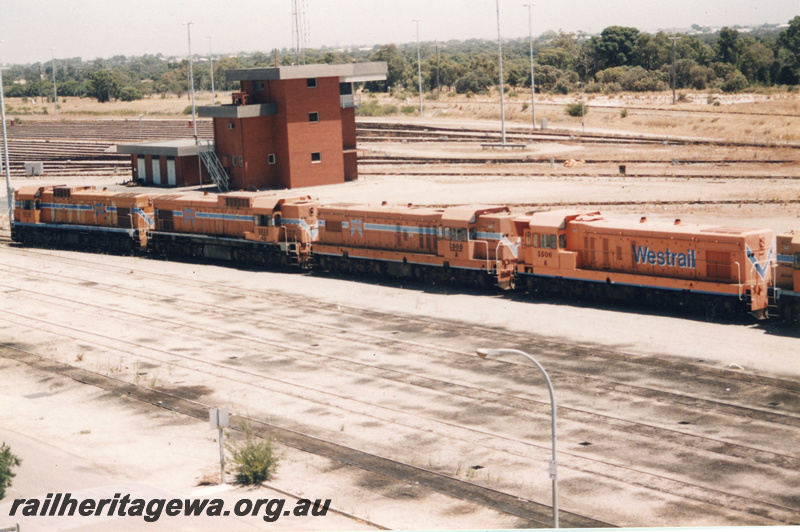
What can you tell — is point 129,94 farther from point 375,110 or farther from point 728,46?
point 728,46

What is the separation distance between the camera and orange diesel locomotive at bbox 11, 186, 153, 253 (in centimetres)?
5906

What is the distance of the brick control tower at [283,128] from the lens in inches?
2913

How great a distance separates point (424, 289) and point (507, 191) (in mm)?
27210

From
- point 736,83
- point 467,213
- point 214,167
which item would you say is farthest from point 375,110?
point 467,213

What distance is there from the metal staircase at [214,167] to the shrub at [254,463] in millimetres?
54958

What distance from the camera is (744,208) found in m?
57.6

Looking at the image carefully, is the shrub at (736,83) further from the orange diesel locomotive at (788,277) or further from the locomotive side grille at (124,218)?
the orange diesel locomotive at (788,277)

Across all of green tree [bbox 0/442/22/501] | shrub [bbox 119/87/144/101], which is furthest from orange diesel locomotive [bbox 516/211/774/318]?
shrub [bbox 119/87/144/101]

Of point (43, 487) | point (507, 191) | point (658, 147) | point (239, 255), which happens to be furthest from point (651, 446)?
point (658, 147)

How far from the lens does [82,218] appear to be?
6225 cm

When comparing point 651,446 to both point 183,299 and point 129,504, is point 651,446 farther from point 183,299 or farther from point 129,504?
point 183,299

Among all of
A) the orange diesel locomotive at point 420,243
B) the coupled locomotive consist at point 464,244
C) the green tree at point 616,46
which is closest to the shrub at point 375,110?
the green tree at point 616,46

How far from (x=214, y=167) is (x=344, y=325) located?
41.9 m

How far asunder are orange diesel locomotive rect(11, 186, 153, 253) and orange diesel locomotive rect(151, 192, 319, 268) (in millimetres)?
1489
